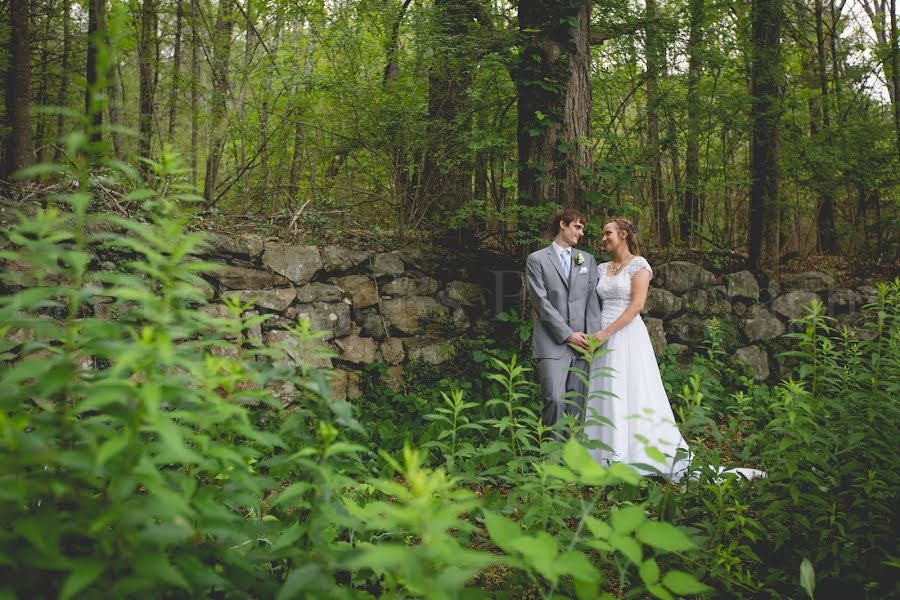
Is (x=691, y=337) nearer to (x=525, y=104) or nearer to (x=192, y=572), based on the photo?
(x=525, y=104)

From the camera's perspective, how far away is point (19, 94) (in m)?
5.37

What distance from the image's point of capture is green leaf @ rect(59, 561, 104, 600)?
975 mm

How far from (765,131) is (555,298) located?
508 cm

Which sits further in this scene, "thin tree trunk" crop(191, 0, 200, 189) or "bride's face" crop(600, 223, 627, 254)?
"thin tree trunk" crop(191, 0, 200, 189)

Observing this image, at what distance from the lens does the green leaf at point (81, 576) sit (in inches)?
38.4

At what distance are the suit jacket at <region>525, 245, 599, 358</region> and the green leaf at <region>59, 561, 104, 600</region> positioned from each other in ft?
12.9

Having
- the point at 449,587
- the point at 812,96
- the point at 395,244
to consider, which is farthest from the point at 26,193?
the point at 812,96

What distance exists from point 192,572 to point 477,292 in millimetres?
5339

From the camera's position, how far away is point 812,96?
8.71 meters

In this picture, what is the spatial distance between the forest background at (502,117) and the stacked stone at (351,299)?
22.2 inches

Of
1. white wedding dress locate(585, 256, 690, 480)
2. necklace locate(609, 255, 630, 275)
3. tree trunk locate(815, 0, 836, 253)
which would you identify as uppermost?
tree trunk locate(815, 0, 836, 253)

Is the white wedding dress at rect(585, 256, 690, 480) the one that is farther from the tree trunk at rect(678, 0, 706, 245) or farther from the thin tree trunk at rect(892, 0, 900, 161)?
the thin tree trunk at rect(892, 0, 900, 161)

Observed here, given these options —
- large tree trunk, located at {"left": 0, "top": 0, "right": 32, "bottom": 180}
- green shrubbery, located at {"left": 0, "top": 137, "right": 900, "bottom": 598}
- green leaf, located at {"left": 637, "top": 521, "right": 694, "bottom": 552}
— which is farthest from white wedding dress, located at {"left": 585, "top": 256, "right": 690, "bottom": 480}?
large tree trunk, located at {"left": 0, "top": 0, "right": 32, "bottom": 180}

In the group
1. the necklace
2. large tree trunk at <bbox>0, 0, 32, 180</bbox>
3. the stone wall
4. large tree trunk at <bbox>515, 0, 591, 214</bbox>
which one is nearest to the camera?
the necklace
